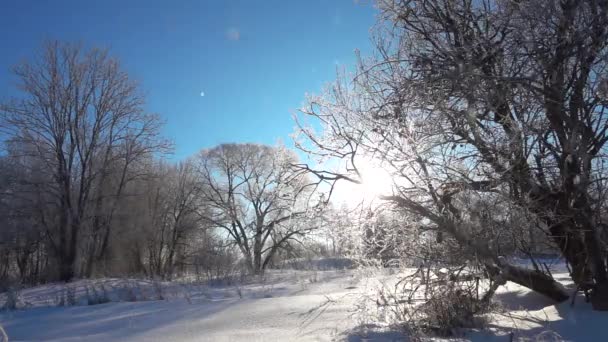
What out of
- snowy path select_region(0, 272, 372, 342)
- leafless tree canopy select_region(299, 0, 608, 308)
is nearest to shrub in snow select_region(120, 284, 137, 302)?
snowy path select_region(0, 272, 372, 342)

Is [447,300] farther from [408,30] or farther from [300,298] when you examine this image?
[408,30]

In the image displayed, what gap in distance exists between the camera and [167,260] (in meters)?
31.5

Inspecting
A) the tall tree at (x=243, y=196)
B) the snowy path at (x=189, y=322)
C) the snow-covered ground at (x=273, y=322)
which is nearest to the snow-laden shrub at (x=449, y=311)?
the snow-covered ground at (x=273, y=322)

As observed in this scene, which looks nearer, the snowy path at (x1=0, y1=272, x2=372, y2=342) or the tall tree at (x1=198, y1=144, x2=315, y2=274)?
the snowy path at (x1=0, y1=272, x2=372, y2=342)

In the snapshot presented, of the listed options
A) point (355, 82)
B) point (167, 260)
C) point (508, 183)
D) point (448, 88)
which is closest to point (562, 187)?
point (508, 183)

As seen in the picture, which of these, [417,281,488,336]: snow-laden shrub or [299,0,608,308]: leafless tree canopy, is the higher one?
[299,0,608,308]: leafless tree canopy

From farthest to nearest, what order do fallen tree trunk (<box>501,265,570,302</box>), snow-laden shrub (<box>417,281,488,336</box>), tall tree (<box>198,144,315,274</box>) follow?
1. tall tree (<box>198,144,315,274</box>)
2. fallen tree trunk (<box>501,265,570,302</box>)
3. snow-laden shrub (<box>417,281,488,336</box>)

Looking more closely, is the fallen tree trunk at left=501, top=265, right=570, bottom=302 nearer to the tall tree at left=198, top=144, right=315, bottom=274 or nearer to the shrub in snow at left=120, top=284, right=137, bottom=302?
the shrub in snow at left=120, top=284, right=137, bottom=302

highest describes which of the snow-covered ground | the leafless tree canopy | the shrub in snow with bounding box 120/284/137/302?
the leafless tree canopy

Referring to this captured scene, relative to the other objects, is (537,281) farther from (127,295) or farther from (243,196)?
(243,196)

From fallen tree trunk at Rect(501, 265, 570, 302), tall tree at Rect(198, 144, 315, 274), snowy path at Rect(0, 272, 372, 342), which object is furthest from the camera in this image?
tall tree at Rect(198, 144, 315, 274)

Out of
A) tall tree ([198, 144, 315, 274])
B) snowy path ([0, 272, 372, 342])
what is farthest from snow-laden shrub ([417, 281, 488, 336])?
tall tree ([198, 144, 315, 274])

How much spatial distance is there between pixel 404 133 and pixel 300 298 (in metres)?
3.72

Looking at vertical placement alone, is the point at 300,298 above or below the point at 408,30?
below
